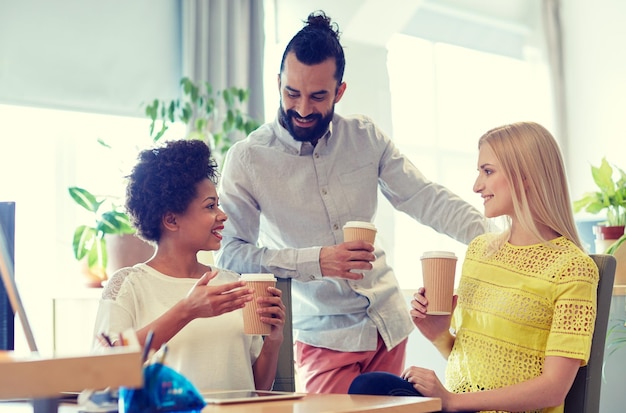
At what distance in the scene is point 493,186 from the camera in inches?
75.9

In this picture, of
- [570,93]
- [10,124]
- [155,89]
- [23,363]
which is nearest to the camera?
[23,363]

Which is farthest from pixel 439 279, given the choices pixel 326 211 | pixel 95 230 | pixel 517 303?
pixel 95 230

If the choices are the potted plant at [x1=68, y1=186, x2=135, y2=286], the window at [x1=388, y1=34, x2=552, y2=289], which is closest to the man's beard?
the potted plant at [x1=68, y1=186, x2=135, y2=286]

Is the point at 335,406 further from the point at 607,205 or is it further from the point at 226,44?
the point at 226,44

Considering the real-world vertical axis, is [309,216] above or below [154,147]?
below

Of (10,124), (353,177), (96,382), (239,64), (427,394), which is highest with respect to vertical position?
(239,64)

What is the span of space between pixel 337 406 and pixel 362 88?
3.99 m

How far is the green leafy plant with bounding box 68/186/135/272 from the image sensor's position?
3586mm

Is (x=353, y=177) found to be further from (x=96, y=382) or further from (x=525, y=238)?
(x=96, y=382)

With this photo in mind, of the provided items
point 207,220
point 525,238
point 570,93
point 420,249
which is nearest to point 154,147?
point 207,220

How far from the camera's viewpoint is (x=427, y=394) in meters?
1.72

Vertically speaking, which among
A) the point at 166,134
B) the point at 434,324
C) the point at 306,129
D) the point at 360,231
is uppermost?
the point at 166,134

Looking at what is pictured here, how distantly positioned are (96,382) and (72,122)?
3.59 m

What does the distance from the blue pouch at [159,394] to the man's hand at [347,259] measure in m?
0.93
